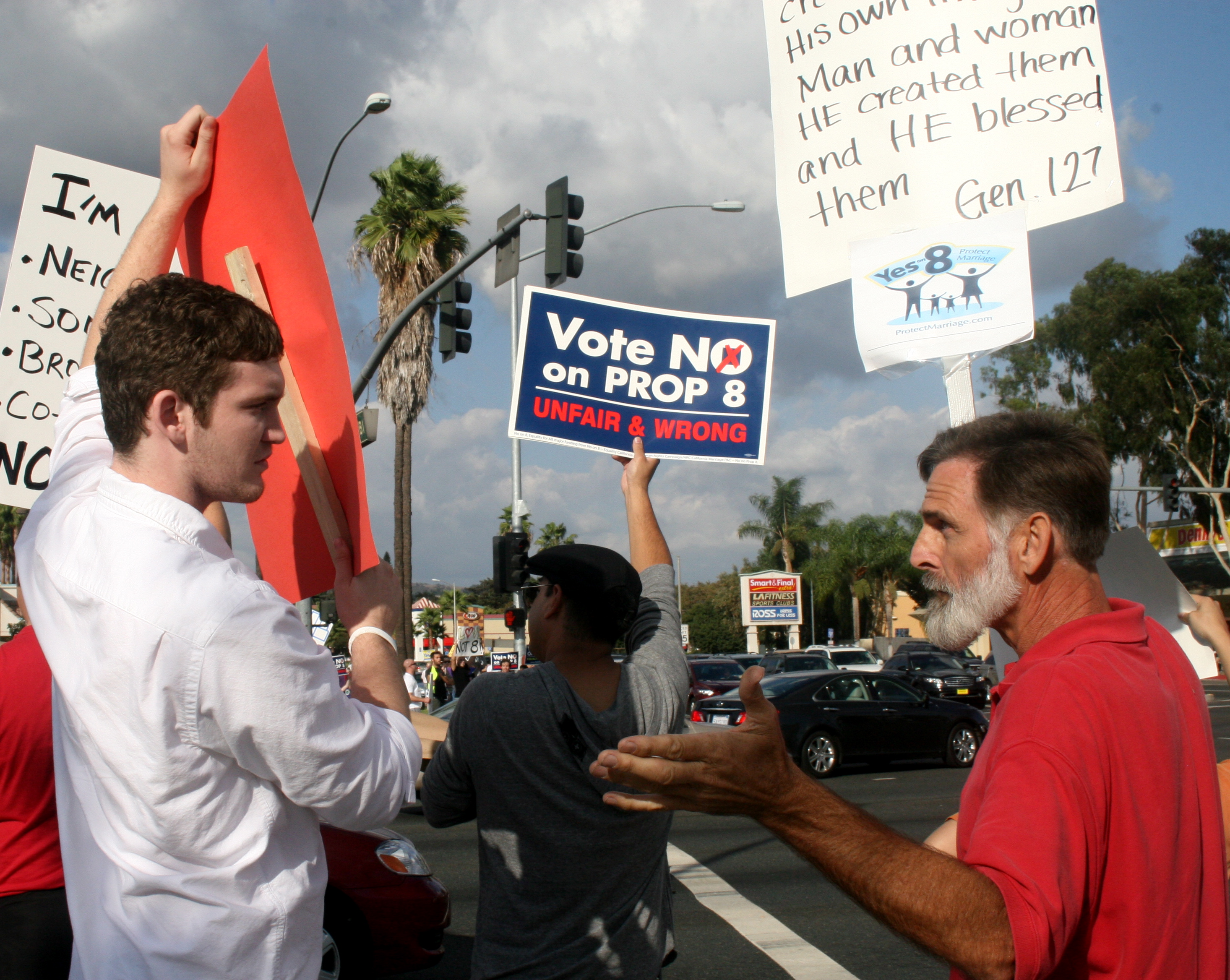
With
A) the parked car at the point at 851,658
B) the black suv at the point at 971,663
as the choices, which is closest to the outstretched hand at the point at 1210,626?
the black suv at the point at 971,663

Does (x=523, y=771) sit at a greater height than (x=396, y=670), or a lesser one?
lesser

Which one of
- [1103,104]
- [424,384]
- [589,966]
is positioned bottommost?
[589,966]

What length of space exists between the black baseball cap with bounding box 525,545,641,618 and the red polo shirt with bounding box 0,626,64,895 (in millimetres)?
1351

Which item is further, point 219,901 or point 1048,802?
point 219,901

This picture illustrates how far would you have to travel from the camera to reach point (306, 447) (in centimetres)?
199

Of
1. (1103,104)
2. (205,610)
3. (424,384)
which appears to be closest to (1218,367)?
(424,384)

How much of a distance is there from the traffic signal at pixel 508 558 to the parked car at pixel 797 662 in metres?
15.0

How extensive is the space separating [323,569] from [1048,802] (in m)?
1.40

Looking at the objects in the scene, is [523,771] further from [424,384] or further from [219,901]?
[424,384]

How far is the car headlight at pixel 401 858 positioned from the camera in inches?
209

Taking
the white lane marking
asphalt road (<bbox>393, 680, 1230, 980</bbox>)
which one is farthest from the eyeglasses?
the white lane marking

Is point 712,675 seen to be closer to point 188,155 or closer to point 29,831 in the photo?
point 29,831

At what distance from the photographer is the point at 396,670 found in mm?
1834

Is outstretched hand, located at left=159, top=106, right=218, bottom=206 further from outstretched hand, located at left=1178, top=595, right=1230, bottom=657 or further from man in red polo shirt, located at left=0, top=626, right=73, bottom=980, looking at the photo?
outstretched hand, located at left=1178, top=595, right=1230, bottom=657
